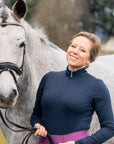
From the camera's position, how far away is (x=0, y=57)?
2.70 metres

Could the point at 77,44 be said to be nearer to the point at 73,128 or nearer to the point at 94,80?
the point at 94,80

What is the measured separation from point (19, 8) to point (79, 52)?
959mm

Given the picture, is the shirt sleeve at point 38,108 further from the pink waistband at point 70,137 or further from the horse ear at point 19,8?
the horse ear at point 19,8

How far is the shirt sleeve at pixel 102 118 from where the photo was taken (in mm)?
2369

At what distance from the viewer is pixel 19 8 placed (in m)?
3.10

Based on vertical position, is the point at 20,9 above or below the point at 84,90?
above

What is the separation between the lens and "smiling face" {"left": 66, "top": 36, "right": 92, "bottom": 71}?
2.52 m

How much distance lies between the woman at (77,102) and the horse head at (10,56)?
0.30m

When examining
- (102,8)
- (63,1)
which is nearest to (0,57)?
(63,1)

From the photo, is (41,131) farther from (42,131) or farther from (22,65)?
(22,65)

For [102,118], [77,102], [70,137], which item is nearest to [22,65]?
[77,102]

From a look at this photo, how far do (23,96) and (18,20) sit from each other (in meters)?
0.82

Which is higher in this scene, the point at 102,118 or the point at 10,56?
the point at 10,56

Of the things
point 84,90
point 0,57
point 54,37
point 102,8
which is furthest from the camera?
point 102,8
